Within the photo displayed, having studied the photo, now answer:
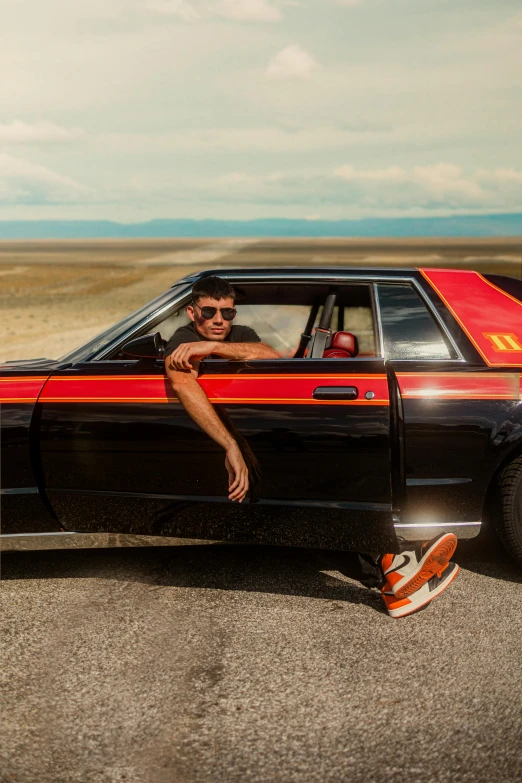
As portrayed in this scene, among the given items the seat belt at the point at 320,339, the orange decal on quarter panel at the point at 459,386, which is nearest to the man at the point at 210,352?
the seat belt at the point at 320,339

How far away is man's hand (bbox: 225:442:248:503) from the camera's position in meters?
4.31

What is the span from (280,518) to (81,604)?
1.04 metres

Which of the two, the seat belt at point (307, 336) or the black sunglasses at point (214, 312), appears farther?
the seat belt at point (307, 336)

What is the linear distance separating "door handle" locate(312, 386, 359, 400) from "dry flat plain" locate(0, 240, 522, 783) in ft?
3.29

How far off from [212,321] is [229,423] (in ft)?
1.89

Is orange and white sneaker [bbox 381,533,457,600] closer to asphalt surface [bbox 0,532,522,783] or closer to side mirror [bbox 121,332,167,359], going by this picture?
asphalt surface [bbox 0,532,522,783]

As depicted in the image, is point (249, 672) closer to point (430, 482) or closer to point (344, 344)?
point (430, 482)

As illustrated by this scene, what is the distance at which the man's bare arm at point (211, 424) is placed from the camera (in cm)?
431

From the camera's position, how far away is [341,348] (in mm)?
4840

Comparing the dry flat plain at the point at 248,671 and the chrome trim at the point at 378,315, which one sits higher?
the chrome trim at the point at 378,315

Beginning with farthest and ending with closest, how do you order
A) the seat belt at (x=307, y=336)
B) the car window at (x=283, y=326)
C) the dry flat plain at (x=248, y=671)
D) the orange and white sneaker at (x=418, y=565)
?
1. the car window at (x=283, y=326)
2. the seat belt at (x=307, y=336)
3. the orange and white sneaker at (x=418, y=565)
4. the dry flat plain at (x=248, y=671)

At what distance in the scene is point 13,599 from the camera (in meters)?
4.61

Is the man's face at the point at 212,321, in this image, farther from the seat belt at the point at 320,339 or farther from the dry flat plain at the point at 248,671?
the dry flat plain at the point at 248,671

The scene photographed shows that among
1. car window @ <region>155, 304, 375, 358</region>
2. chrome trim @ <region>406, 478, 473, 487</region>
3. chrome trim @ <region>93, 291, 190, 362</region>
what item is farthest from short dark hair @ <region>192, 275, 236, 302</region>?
car window @ <region>155, 304, 375, 358</region>
